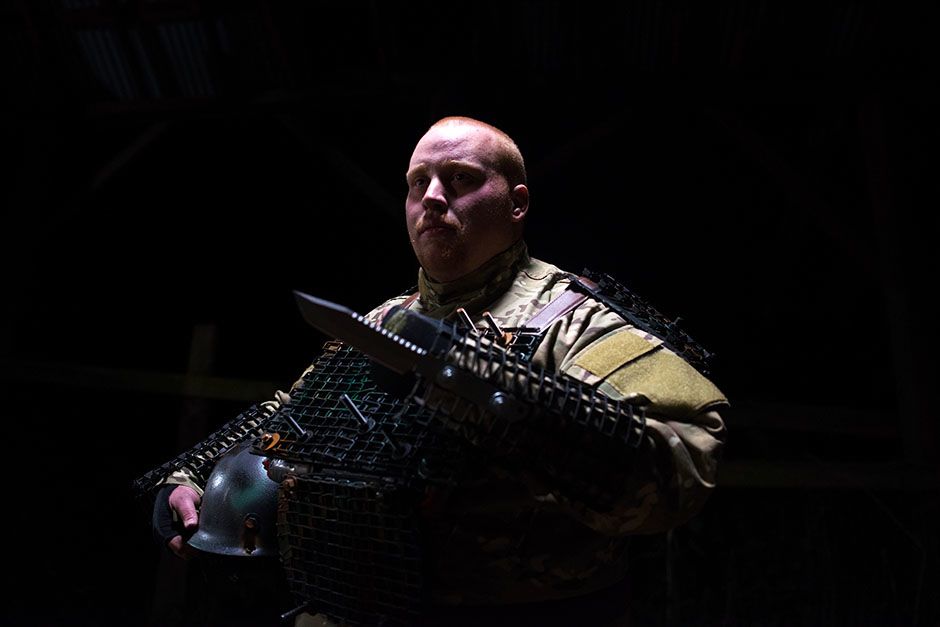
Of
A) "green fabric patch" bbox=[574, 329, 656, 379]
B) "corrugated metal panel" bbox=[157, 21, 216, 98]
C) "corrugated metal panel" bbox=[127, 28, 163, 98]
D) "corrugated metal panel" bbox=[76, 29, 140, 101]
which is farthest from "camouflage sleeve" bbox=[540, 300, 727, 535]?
"corrugated metal panel" bbox=[76, 29, 140, 101]

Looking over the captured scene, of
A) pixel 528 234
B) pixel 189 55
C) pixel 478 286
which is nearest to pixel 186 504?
pixel 478 286

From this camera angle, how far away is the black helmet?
195 cm

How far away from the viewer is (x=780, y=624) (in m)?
3.87

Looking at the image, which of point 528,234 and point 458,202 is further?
point 528,234

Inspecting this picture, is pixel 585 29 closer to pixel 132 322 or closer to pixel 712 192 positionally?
pixel 712 192

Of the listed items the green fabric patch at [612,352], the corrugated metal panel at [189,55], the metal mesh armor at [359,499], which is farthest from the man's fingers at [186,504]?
the corrugated metal panel at [189,55]

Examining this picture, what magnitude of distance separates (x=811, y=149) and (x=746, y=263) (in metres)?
0.77

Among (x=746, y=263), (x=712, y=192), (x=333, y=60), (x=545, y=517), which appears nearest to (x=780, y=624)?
(x=746, y=263)

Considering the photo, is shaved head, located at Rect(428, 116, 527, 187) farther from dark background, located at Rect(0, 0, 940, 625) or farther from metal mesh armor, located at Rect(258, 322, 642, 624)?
dark background, located at Rect(0, 0, 940, 625)

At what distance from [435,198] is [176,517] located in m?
1.11

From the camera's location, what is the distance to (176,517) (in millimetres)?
2092

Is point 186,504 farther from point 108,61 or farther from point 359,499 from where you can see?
point 108,61

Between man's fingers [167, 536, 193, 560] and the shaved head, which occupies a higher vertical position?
the shaved head

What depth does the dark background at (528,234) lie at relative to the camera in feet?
12.4
